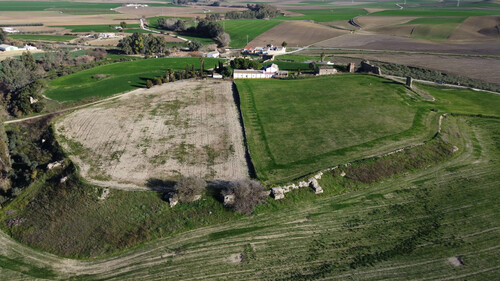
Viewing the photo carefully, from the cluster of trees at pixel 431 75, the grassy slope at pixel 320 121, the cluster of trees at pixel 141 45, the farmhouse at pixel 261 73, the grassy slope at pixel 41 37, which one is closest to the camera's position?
the grassy slope at pixel 320 121

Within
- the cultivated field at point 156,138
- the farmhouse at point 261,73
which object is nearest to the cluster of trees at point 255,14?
the farmhouse at point 261,73

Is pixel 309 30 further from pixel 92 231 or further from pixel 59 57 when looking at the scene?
pixel 92 231

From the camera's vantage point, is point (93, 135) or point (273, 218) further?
point (93, 135)

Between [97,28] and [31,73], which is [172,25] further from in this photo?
[31,73]

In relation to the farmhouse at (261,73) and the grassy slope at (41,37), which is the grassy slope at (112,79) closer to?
the farmhouse at (261,73)

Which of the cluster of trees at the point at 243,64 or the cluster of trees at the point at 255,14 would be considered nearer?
the cluster of trees at the point at 243,64

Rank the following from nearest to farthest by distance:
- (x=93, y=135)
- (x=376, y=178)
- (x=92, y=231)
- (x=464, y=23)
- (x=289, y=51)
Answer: (x=92, y=231)
(x=376, y=178)
(x=93, y=135)
(x=289, y=51)
(x=464, y=23)

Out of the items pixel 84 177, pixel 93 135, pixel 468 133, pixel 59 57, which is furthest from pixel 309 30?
pixel 84 177

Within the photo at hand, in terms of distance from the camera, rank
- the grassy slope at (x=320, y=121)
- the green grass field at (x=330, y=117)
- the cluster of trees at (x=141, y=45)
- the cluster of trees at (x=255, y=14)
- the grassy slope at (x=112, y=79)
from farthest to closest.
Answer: the cluster of trees at (x=255, y=14) → the cluster of trees at (x=141, y=45) → the grassy slope at (x=112, y=79) → the green grass field at (x=330, y=117) → the grassy slope at (x=320, y=121)
